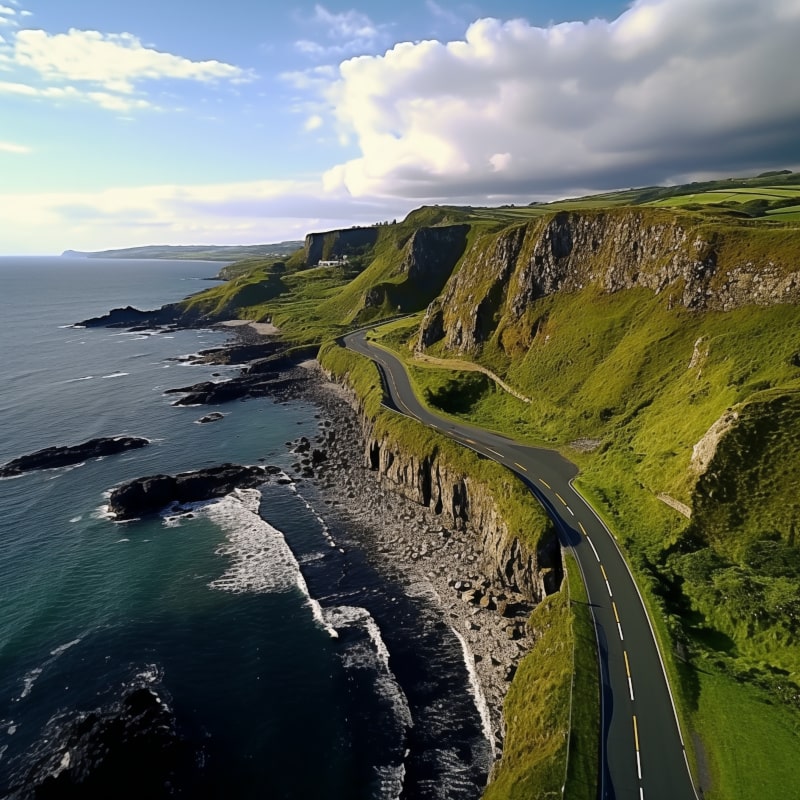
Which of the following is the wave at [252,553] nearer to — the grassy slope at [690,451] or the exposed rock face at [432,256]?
the grassy slope at [690,451]

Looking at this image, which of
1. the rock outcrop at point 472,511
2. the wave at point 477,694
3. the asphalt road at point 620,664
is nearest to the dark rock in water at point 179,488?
the rock outcrop at point 472,511

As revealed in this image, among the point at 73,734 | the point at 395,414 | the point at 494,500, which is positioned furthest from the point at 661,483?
the point at 73,734

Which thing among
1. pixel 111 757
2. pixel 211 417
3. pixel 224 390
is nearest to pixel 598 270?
pixel 211 417

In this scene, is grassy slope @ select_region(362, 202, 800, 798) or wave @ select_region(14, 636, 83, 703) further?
wave @ select_region(14, 636, 83, 703)

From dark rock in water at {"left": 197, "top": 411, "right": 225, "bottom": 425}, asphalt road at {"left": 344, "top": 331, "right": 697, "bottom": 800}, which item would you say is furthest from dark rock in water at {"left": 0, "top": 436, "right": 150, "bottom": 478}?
asphalt road at {"left": 344, "top": 331, "right": 697, "bottom": 800}

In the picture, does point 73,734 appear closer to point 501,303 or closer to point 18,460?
point 18,460

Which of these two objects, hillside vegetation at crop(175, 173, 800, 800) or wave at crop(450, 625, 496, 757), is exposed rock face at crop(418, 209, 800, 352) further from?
wave at crop(450, 625, 496, 757)
